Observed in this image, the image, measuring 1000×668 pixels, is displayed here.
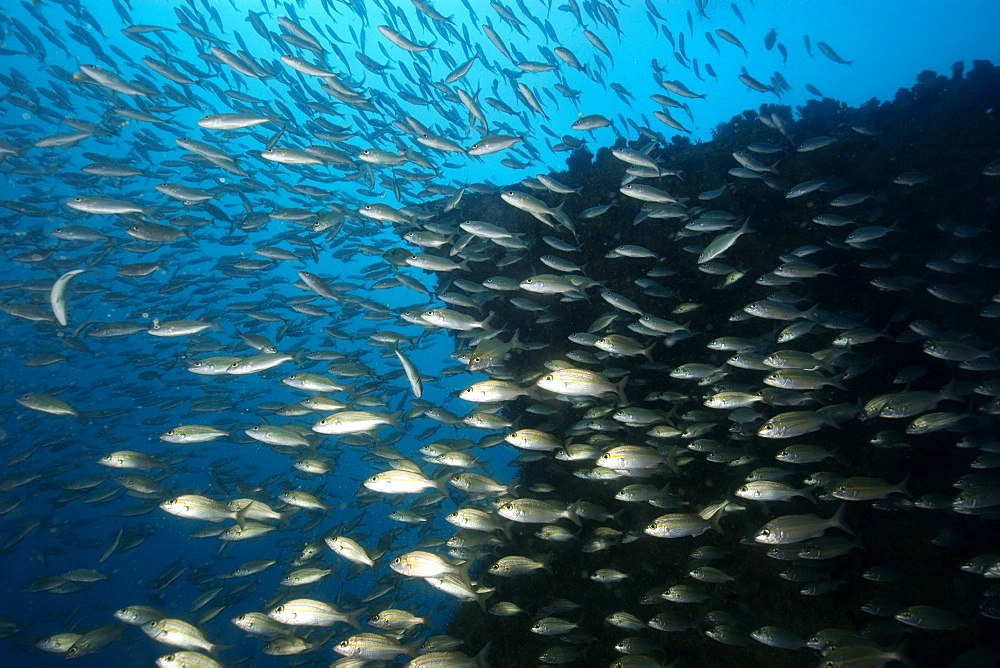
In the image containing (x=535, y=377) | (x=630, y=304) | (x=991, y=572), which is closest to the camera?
(x=991, y=572)

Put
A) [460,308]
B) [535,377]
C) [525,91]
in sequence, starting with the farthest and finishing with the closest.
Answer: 1. [460,308]
2. [525,91]
3. [535,377]

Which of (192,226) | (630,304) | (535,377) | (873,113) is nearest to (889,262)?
(630,304)

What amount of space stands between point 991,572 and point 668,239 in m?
5.58

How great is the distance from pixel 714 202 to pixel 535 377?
498 centimetres

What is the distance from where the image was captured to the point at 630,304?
6.06m

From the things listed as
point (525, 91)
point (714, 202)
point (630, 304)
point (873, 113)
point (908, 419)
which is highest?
point (873, 113)

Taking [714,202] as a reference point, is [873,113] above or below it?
above

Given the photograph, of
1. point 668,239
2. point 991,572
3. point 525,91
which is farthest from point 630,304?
point 525,91

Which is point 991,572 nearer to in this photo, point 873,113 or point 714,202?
point 714,202

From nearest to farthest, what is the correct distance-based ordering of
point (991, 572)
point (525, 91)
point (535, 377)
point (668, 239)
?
point (991, 572), point (535, 377), point (668, 239), point (525, 91)

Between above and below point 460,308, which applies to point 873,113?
above

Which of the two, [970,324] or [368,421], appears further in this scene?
[970,324]

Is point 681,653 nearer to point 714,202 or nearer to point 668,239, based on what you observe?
point 668,239

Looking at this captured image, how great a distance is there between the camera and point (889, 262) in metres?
6.86
